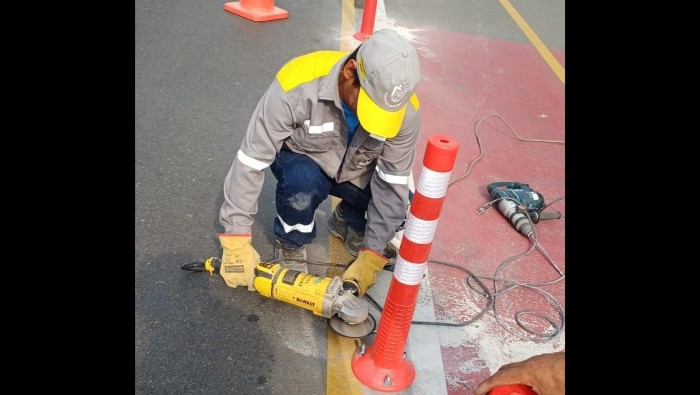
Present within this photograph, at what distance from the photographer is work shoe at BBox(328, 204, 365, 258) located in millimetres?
3777

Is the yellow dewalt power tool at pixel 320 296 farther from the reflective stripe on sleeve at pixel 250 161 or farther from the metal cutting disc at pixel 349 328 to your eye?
the reflective stripe on sleeve at pixel 250 161

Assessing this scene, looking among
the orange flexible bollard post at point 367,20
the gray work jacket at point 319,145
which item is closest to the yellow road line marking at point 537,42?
the orange flexible bollard post at point 367,20

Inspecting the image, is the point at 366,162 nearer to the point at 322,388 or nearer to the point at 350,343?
the point at 350,343

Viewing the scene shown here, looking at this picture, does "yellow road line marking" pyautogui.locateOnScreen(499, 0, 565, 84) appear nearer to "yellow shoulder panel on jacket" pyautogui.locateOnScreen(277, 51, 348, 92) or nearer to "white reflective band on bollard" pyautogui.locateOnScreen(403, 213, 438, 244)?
"yellow shoulder panel on jacket" pyautogui.locateOnScreen(277, 51, 348, 92)

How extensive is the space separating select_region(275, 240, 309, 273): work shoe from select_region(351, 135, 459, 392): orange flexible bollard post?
0.71m

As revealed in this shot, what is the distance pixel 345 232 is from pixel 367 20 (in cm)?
395

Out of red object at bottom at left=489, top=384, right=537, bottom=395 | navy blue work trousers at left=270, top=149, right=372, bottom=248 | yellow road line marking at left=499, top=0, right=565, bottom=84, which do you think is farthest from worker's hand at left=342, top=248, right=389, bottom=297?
yellow road line marking at left=499, top=0, right=565, bottom=84

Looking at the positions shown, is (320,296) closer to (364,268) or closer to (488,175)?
(364,268)

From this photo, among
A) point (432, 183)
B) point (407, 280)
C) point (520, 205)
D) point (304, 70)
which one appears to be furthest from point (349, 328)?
point (520, 205)
